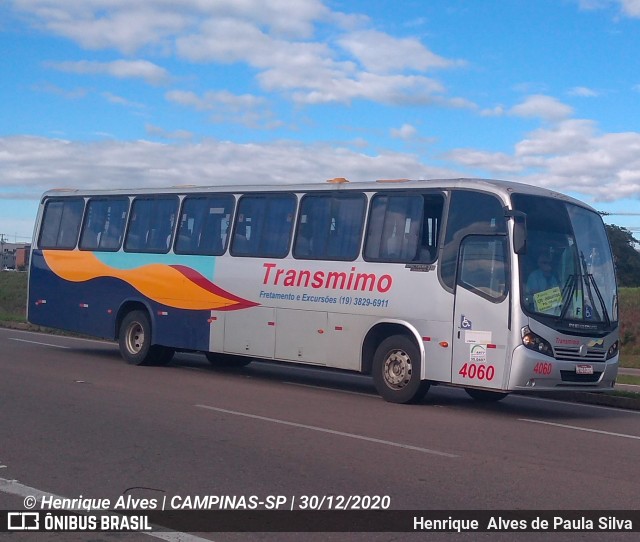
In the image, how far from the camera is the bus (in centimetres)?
1314

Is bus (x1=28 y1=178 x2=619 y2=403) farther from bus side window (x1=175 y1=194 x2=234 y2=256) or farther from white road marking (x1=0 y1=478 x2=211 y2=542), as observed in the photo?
white road marking (x1=0 y1=478 x2=211 y2=542)

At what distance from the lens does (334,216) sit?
15406 millimetres

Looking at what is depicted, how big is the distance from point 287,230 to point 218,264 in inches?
69.2

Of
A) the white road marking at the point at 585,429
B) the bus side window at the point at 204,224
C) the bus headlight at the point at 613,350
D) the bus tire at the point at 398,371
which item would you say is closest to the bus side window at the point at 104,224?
the bus side window at the point at 204,224

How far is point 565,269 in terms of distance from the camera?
1342 cm

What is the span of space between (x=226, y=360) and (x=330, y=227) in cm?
491

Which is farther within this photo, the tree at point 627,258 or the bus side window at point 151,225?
the tree at point 627,258

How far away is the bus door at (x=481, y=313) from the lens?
13.0 m

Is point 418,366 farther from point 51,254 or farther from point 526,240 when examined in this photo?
point 51,254

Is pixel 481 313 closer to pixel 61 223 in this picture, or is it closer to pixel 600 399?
pixel 600 399

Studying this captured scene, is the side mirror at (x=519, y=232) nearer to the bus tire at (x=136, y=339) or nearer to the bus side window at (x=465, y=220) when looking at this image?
the bus side window at (x=465, y=220)

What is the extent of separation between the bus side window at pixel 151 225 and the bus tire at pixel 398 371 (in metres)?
5.63

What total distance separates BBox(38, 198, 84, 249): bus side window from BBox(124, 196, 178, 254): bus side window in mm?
1809

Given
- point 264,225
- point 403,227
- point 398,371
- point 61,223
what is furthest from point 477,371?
point 61,223
